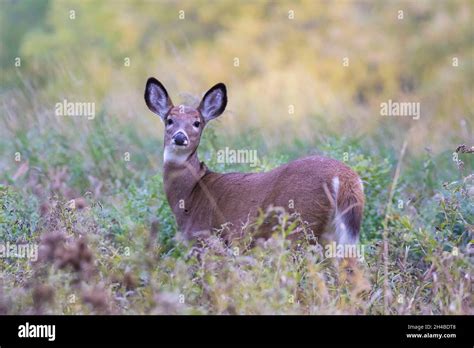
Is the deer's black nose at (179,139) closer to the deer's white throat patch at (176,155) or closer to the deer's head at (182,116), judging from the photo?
the deer's head at (182,116)

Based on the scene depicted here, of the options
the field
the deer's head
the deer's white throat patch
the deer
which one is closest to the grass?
the field

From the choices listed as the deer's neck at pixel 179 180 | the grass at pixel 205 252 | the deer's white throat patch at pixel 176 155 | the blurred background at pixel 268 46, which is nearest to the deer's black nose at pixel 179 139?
the deer's white throat patch at pixel 176 155

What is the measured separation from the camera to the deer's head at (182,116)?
740 cm

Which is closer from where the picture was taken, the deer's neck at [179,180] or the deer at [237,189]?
the deer at [237,189]

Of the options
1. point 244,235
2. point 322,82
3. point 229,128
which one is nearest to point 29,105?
point 229,128

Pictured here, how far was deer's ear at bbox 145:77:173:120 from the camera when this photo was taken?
301 inches

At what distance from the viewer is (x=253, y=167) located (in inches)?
324

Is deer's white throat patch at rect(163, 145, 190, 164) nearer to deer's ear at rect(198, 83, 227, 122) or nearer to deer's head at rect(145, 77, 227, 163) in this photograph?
deer's head at rect(145, 77, 227, 163)

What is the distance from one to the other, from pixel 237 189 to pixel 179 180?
578 millimetres

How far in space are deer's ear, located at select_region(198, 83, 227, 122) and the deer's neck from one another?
0.35 m
